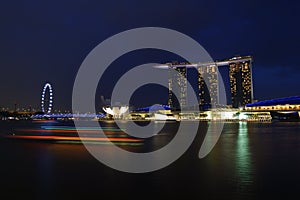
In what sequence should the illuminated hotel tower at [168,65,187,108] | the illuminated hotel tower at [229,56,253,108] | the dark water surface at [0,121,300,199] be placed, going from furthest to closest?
the illuminated hotel tower at [168,65,187,108]
the illuminated hotel tower at [229,56,253,108]
the dark water surface at [0,121,300,199]

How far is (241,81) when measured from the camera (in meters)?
143

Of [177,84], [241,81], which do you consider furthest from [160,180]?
[177,84]

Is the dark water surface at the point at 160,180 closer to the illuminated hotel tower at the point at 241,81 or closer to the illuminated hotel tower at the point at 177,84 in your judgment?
the illuminated hotel tower at the point at 241,81

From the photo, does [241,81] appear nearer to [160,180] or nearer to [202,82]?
[202,82]

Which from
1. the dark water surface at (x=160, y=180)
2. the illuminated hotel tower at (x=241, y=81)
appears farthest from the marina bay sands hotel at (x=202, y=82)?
the dark water surface at (x=160, y=180)

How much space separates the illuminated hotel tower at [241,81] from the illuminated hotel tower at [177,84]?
28.6 m

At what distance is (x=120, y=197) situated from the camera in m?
5.71

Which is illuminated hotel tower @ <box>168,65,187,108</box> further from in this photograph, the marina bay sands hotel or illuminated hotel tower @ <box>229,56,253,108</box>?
illuminated hotel tower @ <box>229,56,253,108</box>

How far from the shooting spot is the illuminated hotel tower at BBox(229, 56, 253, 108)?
14050 centimetres

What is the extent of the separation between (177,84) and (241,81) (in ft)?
129

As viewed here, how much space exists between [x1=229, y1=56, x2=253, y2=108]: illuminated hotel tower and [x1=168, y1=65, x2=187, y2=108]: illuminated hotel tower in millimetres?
28621

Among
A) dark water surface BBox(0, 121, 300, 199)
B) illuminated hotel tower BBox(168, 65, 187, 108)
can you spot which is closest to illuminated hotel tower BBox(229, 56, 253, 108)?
illuminated hotel tower BBox(168, 65, 187, 108)

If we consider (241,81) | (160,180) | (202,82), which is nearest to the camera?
(160,180)

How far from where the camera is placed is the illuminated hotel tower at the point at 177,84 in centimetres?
16788
